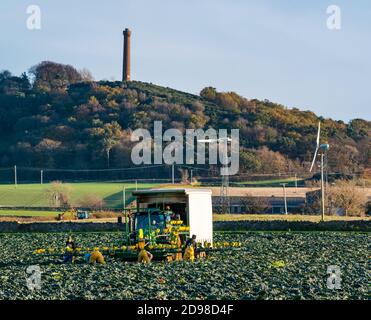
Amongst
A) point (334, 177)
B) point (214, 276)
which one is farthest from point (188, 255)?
point (334, 177)

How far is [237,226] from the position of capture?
210 feet

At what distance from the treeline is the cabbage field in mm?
86400

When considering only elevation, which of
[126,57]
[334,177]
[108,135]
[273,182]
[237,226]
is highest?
[126,57]

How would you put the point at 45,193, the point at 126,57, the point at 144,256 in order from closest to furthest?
the point at 144,256 < the point at 45,193 < the point at 126,57

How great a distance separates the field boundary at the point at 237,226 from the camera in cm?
6184

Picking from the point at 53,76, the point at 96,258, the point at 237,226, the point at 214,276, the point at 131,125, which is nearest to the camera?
the point at 214,276

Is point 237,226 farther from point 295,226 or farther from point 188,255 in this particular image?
point 188,255

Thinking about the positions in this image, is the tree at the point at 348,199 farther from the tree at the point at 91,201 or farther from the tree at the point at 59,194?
the tree at the point at 59,194

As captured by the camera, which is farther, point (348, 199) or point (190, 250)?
point (348, 199)

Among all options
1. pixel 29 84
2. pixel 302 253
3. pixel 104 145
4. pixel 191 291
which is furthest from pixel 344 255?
pixel 29 84

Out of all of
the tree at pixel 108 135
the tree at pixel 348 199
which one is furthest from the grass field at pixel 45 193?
the tree at pixel 348 199

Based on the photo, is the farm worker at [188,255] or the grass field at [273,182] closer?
the farm worker at [188,255]

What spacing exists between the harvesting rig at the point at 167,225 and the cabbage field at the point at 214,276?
2.74ft

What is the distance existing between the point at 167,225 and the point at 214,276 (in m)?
7.51
